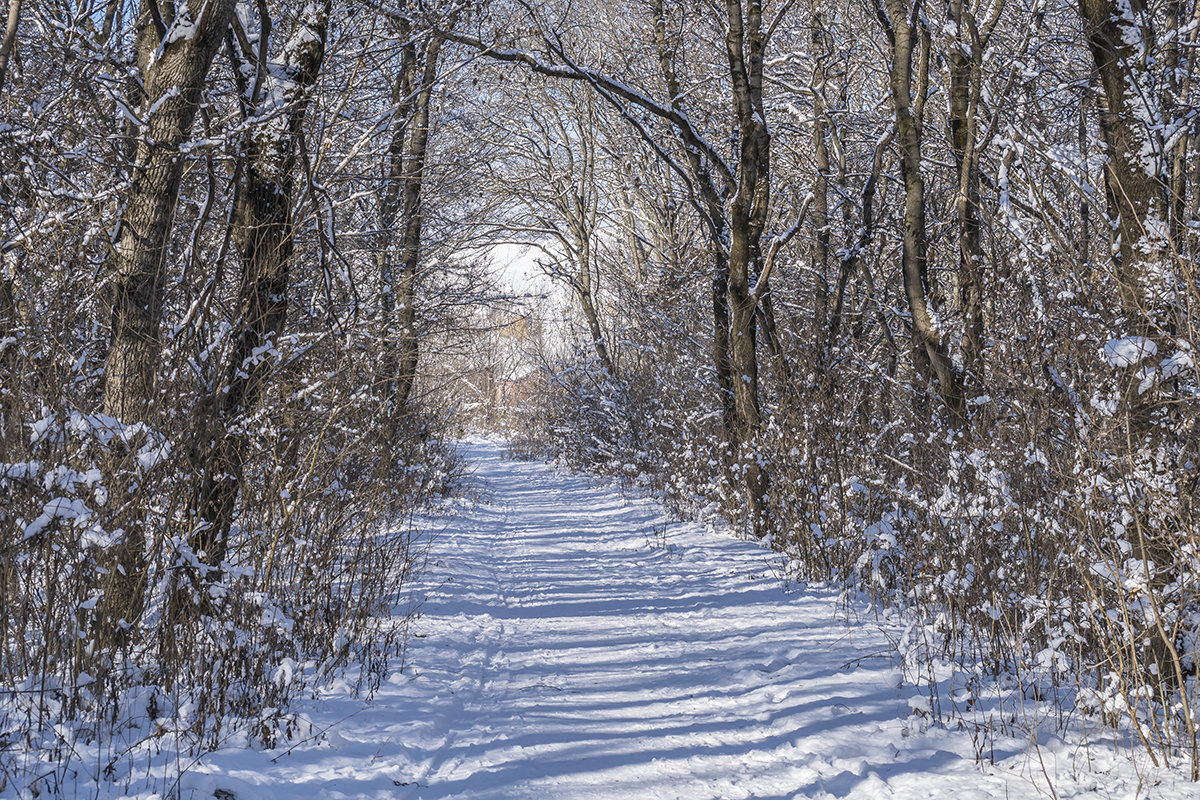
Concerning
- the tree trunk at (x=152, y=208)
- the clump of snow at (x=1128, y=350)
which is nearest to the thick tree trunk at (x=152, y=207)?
the tree trunk at (x=152, y=208)

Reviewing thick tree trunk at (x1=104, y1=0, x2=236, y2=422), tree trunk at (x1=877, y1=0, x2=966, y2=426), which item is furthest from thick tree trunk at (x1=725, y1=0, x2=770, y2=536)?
thick tree trunk at (x1=104, y1=0, x2=236, y2=422)

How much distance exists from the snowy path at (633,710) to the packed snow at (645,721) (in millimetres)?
11

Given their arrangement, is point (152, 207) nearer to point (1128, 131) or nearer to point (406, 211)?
point (1128, 131)

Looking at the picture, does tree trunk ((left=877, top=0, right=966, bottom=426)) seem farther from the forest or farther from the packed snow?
the packed snow

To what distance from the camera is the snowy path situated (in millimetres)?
2980

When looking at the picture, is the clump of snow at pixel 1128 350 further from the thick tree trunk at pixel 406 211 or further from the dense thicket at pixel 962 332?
the thick tree trunk at pixel 406 211

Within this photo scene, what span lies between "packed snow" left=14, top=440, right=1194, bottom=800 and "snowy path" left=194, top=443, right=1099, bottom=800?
1cm

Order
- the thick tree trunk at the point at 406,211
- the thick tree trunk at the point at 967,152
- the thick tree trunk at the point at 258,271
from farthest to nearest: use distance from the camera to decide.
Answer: the thick tree trunk at the point at 406,211, the thick tree trunk at the point at 967,152, the thick tree trunk at the point at 258,271

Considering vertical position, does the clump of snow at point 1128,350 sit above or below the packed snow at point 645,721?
above

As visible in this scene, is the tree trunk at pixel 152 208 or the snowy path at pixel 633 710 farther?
the tree trunk at pixel 152 208

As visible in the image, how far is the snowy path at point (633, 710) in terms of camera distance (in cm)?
298

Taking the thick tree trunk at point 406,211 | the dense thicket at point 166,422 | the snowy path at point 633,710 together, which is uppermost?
the thick tree trunk at point 406,211

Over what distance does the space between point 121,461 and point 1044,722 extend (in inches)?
163

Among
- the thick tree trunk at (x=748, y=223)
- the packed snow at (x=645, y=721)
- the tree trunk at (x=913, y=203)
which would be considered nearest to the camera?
the packed snow at (x=645, y=721)
